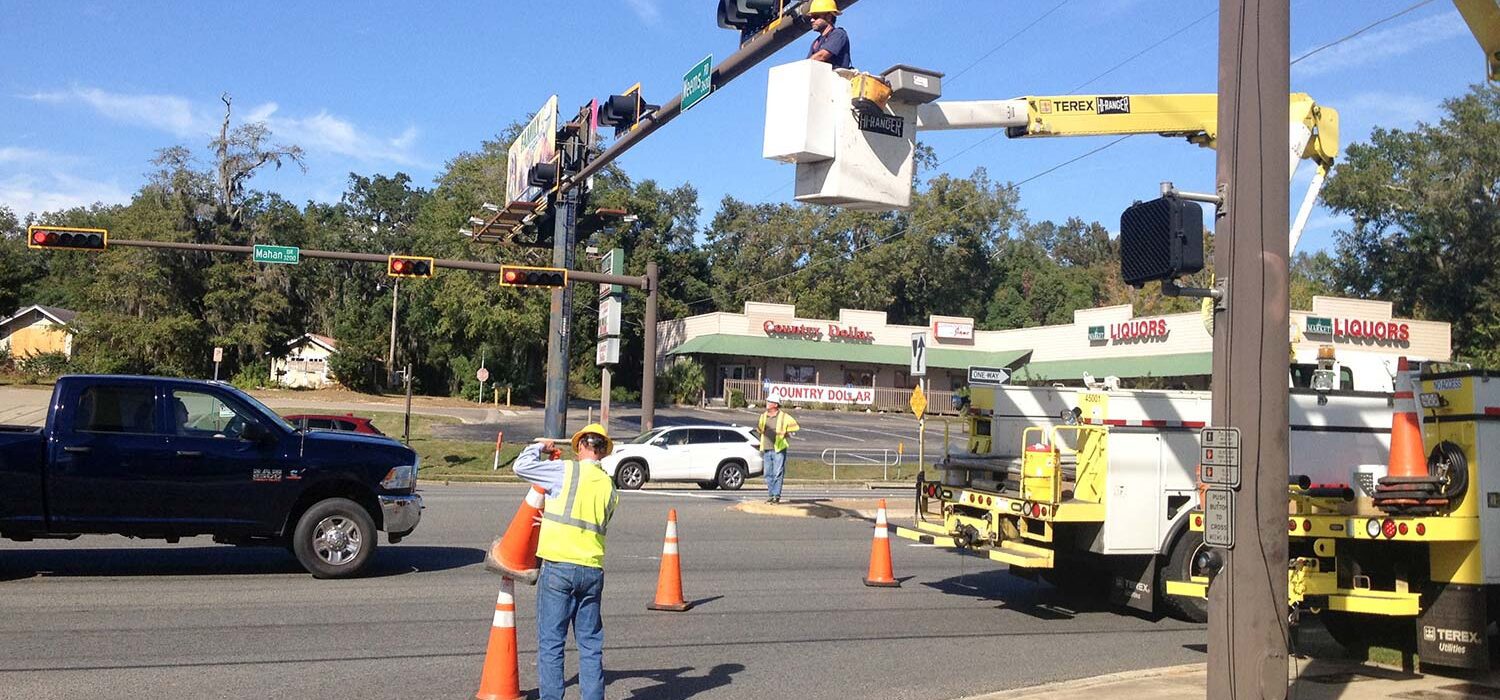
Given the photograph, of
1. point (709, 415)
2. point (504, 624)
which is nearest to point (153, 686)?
point (504, 624)

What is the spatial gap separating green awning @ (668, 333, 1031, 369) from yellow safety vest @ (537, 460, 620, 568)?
5952 centimetres

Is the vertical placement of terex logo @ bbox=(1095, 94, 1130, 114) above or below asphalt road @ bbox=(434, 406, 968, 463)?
above

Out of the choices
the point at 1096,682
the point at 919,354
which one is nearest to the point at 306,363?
the point at 919,354

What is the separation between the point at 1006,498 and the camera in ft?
36.6

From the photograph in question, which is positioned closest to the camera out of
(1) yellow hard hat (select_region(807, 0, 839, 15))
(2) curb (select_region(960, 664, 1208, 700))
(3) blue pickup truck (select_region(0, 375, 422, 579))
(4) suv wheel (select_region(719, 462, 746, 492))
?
(2) curb (select_region(960, 664, 1208, 700))

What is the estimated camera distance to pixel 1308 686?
8.52 meters

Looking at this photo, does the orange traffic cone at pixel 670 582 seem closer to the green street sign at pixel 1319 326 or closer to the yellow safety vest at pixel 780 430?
the yellow safety vest at pixel 780 430

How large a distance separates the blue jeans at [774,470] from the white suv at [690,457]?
537 cm

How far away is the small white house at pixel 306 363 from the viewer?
71.1 m

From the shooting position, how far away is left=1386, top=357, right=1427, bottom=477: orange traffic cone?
873 centimetres

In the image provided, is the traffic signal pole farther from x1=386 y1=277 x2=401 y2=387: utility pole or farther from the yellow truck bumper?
x1=386 y1=277 x2=401 y2=387: utility pole

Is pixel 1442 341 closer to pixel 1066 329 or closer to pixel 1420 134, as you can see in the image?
pixel 1420 134

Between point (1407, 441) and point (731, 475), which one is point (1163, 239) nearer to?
point (1407, 441)

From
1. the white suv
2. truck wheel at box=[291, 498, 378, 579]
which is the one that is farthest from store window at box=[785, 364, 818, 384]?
truck wheel at box=[291, 498, 378, 579]
